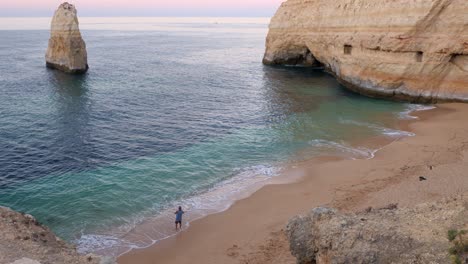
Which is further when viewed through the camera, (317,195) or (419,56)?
(419,56)

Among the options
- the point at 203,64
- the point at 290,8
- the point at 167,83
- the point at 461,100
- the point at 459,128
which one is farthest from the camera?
the point at 203,64

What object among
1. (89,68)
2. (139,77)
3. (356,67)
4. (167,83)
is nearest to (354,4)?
(356,67)

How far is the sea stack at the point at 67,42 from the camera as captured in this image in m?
54.8

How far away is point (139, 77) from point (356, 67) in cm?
2816

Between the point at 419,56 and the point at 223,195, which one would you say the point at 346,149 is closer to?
the point at 223,195

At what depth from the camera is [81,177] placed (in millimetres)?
23047

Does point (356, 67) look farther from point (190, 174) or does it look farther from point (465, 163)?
point (190, 174)

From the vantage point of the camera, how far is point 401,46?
38094 millimetres

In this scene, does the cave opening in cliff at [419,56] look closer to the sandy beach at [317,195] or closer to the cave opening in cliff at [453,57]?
the cave opening in cliff at [453,57]

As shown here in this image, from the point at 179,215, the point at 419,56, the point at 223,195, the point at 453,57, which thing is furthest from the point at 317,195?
the point at 453,57

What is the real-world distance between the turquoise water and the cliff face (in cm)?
259

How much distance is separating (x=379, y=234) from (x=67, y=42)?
5333cm

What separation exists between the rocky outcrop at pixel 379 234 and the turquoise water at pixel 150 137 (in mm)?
7710

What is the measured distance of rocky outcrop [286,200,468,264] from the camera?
10234 mm
